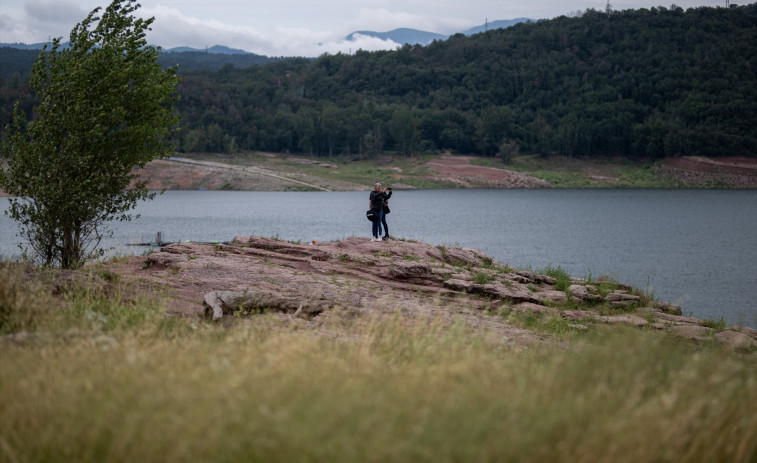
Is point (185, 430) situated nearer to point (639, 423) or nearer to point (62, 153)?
point (639, 423)

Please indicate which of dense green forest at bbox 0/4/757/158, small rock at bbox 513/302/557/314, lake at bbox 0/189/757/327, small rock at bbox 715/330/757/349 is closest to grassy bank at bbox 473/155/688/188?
dense green forest at bbox 0/4/757/158

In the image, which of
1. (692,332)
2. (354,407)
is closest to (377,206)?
(692,332)

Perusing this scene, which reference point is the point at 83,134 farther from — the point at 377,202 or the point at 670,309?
the point at 670,309

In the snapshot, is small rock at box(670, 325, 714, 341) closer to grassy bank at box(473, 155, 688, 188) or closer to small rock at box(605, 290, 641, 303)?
small rock at box(605, 290, 641, 303)

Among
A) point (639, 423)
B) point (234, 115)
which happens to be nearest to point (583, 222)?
point (639, 423)

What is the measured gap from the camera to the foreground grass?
4.74 metres

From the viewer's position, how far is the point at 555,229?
59.3 m

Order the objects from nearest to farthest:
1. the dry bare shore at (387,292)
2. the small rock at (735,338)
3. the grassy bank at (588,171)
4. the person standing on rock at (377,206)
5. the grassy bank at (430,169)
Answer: the dry bare shore at (387,292) → the small rock at (735,338) → the person standing on rock at (377,206) → the grassy bank at (430,169) → the grassy bank at (588,171)

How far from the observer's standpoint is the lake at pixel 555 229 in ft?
114

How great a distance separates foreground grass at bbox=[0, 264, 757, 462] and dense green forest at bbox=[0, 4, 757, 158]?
121969 millimetres

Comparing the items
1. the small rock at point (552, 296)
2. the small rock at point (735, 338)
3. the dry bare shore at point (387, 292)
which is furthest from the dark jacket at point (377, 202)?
the small rock at point (735, 338)

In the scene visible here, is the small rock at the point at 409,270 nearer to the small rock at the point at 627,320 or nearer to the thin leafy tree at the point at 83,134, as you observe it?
the small rock at the point at 627,320

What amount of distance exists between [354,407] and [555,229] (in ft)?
186

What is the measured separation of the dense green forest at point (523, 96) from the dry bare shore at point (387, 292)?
10691cm
